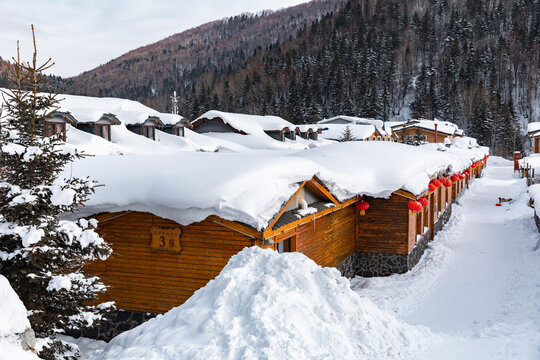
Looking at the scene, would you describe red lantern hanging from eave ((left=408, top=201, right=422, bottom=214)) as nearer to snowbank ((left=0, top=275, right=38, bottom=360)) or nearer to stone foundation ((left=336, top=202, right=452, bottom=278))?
stone foundation ((left=336, top=202, right=452, bottom=278))

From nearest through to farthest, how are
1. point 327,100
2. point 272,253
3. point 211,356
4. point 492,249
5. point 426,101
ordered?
1. point 211,356
2. point 272,253
3. point 492,249
4. point 426,101
5. point 327,100

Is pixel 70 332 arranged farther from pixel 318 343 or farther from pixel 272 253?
pixel 318 343

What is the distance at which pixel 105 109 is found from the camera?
27.2 metres

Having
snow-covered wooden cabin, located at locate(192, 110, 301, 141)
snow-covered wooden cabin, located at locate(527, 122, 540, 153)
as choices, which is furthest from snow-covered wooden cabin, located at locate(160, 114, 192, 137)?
snow-covered wooden cabin, located at locate(527, 122, 540, 153)

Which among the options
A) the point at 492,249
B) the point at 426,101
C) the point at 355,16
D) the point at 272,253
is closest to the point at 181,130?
the point at 492,249

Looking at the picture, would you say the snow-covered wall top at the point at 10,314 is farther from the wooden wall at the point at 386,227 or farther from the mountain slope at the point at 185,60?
the mountain slope at the point at 185,60

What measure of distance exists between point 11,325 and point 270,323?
9.93 ft

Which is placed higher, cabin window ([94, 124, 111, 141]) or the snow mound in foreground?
cabin window ([94, 124, 111, 141])

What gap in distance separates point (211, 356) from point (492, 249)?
1474 centimetres

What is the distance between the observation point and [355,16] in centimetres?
13462

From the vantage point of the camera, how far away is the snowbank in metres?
4.54

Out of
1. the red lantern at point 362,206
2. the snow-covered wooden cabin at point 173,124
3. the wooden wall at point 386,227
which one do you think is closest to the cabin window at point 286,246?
the red lantern at point 362,206

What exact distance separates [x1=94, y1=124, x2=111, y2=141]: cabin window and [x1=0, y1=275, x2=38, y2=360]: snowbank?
64.6 ft

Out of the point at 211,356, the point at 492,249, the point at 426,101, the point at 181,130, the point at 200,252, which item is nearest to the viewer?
the point at 211,356
